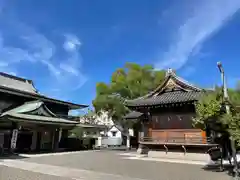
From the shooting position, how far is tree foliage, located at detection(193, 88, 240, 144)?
8.46 meters

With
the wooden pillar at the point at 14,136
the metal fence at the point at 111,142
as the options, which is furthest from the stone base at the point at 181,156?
the metal fence at the point at 111,142

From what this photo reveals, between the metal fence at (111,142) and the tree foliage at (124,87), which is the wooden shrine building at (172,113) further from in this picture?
the metal fence at (111,142)

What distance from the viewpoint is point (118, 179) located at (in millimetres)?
8547

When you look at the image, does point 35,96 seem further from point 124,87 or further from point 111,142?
point 111,142

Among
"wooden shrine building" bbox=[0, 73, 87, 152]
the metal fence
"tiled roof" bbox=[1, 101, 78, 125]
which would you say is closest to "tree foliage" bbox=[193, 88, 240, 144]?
"tiled roof" bbox=[1, 101, 78, 125]

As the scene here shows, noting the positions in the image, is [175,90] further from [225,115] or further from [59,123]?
[59,123]

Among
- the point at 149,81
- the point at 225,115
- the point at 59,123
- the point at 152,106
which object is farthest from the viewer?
the point at 149,81

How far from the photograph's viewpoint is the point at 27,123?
776 inches

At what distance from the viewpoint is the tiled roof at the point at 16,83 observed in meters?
28.7

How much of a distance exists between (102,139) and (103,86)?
1082 centimetres

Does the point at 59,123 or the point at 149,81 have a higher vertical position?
the point at 149,81

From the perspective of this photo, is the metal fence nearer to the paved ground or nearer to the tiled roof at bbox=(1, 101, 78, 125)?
the tiled roof at bbox=(1, 101, 78, 125)

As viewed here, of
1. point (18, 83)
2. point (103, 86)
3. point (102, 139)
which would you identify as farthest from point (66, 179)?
point (102, 139)

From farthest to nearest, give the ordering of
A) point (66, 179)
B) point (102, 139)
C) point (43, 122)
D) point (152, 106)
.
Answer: point (102, 139), point (43, 122), point (152, 106), point (66, 179)
